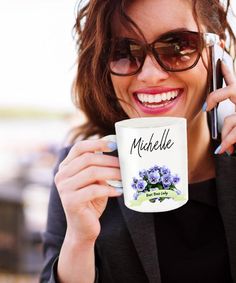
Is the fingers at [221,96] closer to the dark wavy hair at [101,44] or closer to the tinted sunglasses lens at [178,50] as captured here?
the tinted sunglasses lens at [178,50]

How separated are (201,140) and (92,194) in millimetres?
630

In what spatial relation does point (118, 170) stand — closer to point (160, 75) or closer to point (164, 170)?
point (164, 170)

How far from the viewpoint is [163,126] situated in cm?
123

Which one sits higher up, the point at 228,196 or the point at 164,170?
the point at 164,170

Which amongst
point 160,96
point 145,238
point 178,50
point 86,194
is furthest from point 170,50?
point 145,238

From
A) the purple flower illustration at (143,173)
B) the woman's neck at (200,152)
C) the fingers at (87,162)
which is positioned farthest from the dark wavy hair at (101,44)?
the purple flower illustration at (143,173)

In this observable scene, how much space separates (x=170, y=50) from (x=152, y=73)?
0.09 m

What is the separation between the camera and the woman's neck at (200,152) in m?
1.85

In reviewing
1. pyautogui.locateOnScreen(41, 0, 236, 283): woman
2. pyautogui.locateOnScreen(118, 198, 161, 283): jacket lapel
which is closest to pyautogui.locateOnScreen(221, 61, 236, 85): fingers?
pyautogui.locateOnScreen(41, 0, 236, 283): woman

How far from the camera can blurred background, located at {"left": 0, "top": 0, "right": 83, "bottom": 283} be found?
347 cm

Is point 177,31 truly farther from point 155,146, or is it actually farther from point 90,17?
point 155,146

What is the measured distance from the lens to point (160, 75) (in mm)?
1560

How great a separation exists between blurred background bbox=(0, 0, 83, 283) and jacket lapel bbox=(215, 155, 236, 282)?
0.71 meters

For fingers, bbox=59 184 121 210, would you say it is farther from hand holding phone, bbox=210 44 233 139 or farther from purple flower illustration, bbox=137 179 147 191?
hand holding phone, bbox=210 44 233 139
